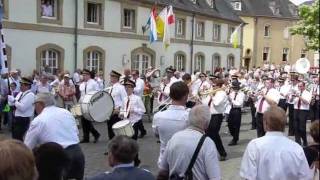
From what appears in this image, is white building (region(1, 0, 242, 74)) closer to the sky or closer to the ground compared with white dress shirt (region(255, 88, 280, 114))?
closer to the sky

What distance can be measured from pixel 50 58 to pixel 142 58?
8308 mm

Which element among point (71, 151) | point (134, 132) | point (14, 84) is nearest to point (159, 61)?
point (14, 84)

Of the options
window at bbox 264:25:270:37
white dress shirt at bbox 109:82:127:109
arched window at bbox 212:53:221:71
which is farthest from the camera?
window at bbox 264:25:270:37

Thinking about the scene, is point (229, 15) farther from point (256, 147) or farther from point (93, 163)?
point (256, 147)

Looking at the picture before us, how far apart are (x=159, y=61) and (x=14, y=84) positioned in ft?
64.0

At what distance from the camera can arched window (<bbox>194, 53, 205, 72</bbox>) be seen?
39759 mm

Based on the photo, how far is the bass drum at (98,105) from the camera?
12297 millimetres

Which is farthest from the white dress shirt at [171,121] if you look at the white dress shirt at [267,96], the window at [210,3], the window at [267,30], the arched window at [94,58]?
the window at [267,30]

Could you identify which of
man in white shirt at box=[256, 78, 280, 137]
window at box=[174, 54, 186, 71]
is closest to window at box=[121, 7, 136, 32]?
window at box=[174, 54, 186, 71]

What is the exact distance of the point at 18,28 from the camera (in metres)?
23.3

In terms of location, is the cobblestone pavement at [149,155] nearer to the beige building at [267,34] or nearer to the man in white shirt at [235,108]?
the man in white shirt at [235,108]

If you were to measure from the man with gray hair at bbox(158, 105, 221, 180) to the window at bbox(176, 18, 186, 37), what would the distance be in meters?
31.6

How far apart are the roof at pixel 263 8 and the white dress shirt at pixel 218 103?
49.9 metres

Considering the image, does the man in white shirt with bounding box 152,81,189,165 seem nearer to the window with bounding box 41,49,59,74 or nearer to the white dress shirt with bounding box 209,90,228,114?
the white dress shirt with bounding box 209,90,228,114
